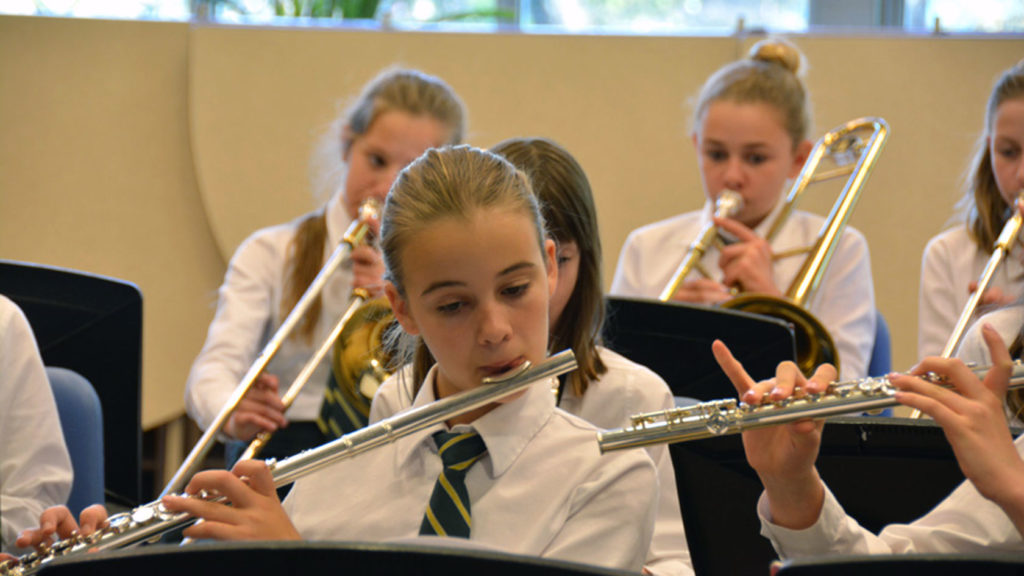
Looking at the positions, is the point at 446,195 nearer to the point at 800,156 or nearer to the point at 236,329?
the point at 236,329

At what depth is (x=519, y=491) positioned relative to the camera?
115cm

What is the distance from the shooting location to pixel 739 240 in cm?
226

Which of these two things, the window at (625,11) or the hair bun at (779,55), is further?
the window at (625,11)

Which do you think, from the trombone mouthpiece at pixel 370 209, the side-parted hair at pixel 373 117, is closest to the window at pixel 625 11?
the side-parted hair at pixel 373 117

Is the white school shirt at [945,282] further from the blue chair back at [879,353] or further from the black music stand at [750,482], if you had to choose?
the black music stand at [750,482]

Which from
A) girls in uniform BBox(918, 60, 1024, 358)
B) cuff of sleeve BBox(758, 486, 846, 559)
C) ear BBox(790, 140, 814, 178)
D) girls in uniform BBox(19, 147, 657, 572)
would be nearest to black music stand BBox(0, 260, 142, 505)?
girls in uniform BBox(19, 147, 657, 572)

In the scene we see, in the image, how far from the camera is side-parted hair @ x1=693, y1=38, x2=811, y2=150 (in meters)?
2.28

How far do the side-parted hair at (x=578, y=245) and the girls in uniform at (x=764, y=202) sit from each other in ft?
2.13

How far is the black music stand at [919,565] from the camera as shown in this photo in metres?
0.68

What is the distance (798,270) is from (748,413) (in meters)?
1.35

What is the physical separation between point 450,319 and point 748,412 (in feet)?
1.04

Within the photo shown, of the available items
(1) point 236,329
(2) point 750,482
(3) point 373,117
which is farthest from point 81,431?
(2) point 750,482

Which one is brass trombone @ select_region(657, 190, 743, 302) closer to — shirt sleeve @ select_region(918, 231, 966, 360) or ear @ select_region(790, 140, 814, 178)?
ear @ select_region(790, 140, 814, 178)

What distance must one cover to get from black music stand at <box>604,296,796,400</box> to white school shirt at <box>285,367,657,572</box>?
35cm
